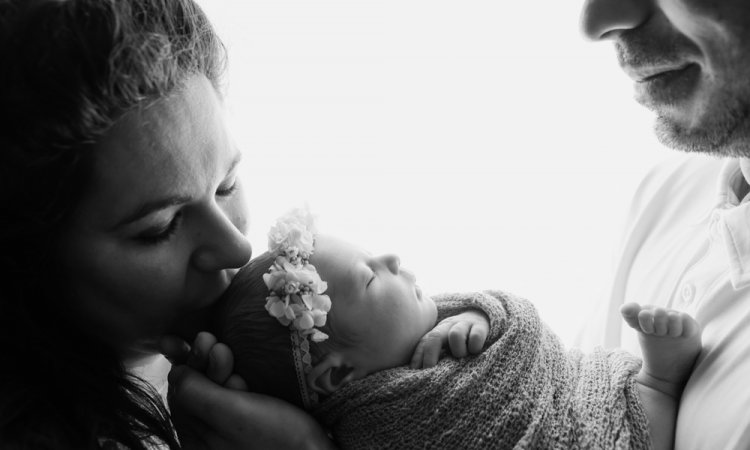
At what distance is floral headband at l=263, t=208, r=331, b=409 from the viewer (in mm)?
1222

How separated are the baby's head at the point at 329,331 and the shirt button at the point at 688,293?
518 millimetres

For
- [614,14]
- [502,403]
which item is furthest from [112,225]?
[614,14]

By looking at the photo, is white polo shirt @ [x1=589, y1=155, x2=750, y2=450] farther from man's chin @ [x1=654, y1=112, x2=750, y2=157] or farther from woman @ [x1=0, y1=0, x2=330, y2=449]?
woman @ [x1=0, y1=0, x2=330, y2=449]

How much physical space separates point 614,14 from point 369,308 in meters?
0.70

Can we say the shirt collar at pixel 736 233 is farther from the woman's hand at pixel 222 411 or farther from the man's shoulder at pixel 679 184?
the woman's hand at pixel 222 411

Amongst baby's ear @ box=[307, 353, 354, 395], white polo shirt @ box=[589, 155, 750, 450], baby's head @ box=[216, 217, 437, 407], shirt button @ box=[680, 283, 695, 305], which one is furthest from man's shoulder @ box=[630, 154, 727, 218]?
baby's ear @ box=[307, 353, 354, 395]

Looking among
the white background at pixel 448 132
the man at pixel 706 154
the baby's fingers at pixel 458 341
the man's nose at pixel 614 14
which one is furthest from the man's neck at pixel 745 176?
the baby's fingers at pixel 458 341

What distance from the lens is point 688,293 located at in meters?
1.36

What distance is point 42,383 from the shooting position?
117 centimetres

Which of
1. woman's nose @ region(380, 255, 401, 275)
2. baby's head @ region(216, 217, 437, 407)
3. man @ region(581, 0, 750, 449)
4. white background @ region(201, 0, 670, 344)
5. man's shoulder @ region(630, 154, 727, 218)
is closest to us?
man @ region(581, 0, 750, 449)

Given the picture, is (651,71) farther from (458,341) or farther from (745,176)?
(458,341)

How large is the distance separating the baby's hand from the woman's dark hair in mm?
470

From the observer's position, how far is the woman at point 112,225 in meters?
1.06

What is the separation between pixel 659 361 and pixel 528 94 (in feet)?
3.16
